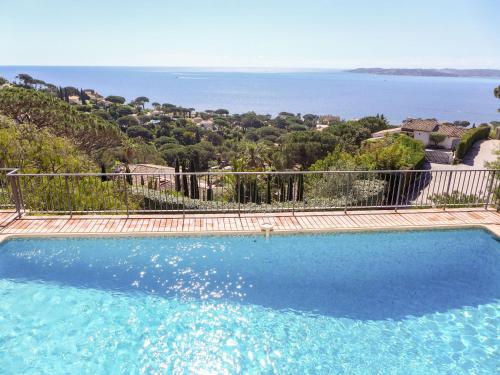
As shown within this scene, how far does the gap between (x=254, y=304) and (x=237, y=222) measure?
2392 millimetres

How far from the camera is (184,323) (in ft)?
17.6

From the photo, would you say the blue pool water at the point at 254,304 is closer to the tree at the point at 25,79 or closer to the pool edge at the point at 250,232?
the pool edge at the point at 250,232

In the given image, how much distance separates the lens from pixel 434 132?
35781 millimetres

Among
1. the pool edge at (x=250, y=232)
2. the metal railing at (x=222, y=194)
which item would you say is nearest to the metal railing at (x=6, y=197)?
the metal railing at (x=222, y=194)

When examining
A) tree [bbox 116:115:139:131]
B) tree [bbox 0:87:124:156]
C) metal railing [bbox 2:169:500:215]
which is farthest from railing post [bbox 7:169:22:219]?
tree [bbox 116:115:139:131]

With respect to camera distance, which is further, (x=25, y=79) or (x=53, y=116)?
(x=25, y=79)

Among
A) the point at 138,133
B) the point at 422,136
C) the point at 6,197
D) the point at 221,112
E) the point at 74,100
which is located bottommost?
the point at 221,112

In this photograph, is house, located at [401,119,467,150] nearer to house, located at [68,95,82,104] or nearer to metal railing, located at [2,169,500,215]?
metal railing, located at [2,169,500,215]

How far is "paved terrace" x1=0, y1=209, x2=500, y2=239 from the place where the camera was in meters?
7.40

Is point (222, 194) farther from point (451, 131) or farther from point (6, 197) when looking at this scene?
point (451, 131)

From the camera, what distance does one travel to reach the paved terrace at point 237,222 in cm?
740

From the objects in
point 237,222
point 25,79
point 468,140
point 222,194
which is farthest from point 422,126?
point 25,79

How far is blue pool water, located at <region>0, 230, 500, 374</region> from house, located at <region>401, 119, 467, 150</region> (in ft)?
102

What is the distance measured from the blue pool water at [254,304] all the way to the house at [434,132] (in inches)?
1221
